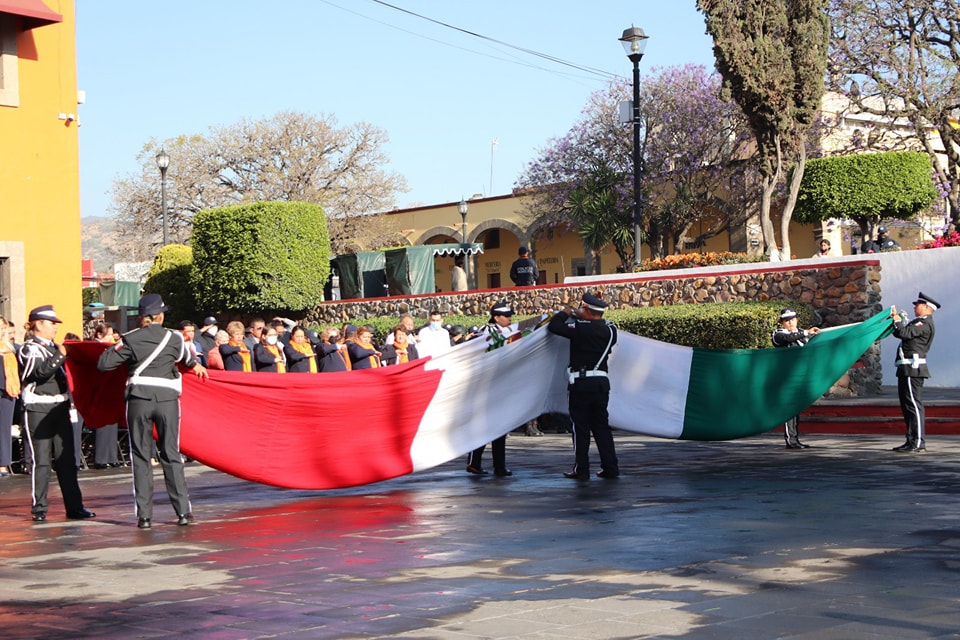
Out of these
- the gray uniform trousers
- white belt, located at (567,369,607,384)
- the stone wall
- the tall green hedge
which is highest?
the tall green hedge

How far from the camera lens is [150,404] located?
33.9ft

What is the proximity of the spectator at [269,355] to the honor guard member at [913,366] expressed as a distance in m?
8.58

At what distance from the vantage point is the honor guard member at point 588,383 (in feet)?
41.9

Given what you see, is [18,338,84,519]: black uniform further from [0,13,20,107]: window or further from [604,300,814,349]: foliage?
[604,300,814,349]: foliage

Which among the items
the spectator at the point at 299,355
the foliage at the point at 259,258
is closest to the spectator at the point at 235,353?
the spectator at the point at 299,355

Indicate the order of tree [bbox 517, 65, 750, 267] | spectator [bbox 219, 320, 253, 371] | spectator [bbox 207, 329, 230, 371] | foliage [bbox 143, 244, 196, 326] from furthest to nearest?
1. tree [bbox 517, 65, 750, 267]
2. foliage [bbox 143, 244, 196, 326]
3. spectator [bbox 219, 320, 253, 371]
4. spectator [bbox 207, 329, 230, 371]

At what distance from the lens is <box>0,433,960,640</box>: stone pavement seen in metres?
6.18

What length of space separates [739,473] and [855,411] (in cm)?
575

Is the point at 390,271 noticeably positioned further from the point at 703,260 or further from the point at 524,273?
the point at 703,260

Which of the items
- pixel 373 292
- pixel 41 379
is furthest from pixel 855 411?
pixel 373 292

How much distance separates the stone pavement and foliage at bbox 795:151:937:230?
2200 cm

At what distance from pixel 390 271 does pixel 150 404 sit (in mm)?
22892

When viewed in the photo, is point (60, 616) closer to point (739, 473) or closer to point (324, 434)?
point (324, 434)

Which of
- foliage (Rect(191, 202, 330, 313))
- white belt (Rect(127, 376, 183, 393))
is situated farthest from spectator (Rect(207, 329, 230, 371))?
foliage (Rect(191, 202, 330, 313))
